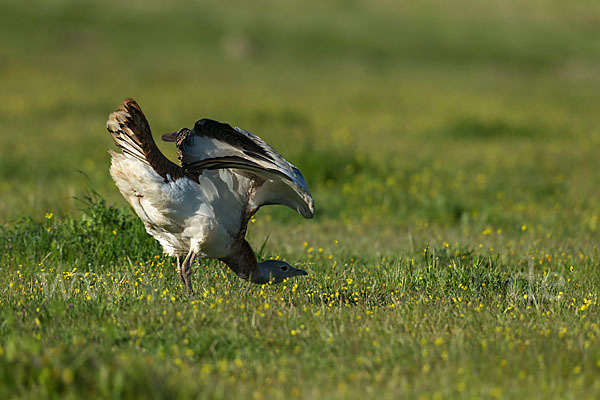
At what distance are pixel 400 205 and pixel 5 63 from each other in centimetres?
2245

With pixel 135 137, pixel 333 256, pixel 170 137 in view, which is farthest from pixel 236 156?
pixel 333 256

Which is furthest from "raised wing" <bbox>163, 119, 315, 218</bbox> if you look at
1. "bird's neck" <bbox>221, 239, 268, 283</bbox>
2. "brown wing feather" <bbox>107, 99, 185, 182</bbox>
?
"bird's neck" <bbox>221, 239, 268, 283</bbox>

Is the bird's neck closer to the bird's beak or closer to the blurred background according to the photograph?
the bird's beak

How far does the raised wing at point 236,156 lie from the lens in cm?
521

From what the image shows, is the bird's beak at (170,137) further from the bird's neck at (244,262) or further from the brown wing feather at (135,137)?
the bird's neck at (244,262)

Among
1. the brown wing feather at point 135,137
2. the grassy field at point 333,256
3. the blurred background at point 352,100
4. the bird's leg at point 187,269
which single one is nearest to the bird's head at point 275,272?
the grassy field at point 333,256

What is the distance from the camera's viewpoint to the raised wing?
5211 millimetres

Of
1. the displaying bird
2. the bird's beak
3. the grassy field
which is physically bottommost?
the grassy field

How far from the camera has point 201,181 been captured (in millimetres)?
5559

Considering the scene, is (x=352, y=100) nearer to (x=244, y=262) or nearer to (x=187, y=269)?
(x=244, y=262)

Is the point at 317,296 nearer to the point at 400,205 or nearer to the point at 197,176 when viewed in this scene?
the point at 197,176

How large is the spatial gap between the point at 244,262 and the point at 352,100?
19095mm

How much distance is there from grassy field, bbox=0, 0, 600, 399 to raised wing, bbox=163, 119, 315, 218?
0.87m

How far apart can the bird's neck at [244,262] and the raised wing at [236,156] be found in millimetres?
475
